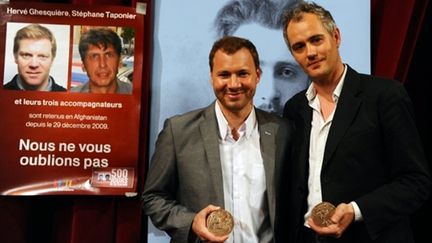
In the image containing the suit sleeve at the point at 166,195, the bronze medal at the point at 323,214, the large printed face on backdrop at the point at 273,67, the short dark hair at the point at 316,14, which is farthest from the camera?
the large printed face on backdrop at the point at 273,67

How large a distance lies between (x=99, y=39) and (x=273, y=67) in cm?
79

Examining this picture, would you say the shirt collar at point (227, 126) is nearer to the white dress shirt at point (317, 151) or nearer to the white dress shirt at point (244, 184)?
the white dress shirt at point (244, 184)

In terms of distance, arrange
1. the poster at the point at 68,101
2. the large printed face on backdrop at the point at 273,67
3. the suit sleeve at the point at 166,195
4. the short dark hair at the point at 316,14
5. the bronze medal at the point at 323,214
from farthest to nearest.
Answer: the large printed face on backdrop at the point at 273,67, the poster at the point at 68,101, the short dark hair at the point at 316,14, the suit sleeve at the point at 166,195, the bronze medal at the point at 323,214

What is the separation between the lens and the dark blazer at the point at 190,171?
64.5 inches

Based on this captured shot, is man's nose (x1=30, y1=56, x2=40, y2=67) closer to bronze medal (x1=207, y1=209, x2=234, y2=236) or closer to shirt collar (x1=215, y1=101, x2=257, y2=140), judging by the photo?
shirt collar (x1=215, y1=101, x2=257, y2=140)

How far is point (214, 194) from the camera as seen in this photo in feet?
5.39

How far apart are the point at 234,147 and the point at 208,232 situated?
0.36 metres

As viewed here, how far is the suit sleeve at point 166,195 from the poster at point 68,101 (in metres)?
0.40

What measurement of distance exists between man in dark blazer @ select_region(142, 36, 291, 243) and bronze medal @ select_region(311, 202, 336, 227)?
0.19 m

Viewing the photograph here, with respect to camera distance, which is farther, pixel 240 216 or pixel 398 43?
pixel 398 43

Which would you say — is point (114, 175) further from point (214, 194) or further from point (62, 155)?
point (214, 194)

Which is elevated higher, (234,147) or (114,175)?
(234,147)

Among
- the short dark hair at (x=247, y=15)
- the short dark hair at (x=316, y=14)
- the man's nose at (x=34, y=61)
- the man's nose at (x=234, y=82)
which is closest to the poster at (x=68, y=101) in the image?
the man's nose at (x=34, y=61)

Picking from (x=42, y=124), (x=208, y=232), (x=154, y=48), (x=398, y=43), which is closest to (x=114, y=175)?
(x=42, y=124)
